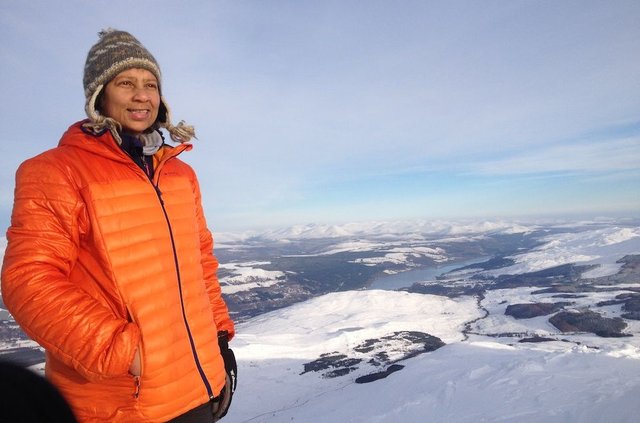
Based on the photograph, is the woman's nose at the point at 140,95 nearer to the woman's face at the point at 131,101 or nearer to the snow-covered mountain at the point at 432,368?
the woman's face at the point at 131,101

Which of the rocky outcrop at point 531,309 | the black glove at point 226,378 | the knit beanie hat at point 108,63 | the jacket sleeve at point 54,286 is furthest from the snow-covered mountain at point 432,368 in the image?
the knit beanie hat at point 108,63

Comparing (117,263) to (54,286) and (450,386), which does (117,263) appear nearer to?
(54,286)

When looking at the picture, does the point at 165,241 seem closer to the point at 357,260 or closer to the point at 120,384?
the point at 120,384

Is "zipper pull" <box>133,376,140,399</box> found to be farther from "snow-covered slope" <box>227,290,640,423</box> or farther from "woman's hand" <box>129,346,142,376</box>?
"snow-covered slope" <box>227,290,640,423</box>

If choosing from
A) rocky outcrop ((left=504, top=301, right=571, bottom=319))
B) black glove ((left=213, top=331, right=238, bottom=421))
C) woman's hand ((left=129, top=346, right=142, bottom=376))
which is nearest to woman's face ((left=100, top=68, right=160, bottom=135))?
woman's hand ((left=129, top=346, right=142, bottom=376))

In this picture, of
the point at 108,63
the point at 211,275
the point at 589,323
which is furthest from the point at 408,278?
the point at 108,63

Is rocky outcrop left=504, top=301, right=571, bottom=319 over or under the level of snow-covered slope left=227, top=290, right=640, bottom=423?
under
